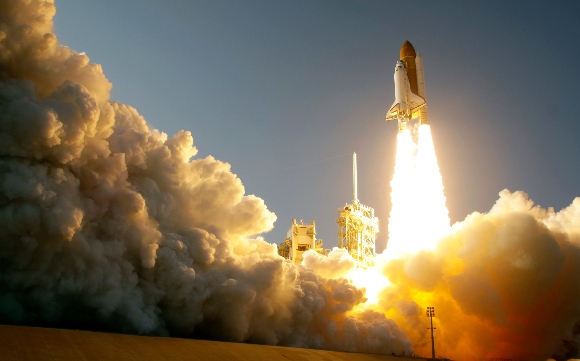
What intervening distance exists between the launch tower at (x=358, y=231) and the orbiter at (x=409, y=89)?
59.5ft

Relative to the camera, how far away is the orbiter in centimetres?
5662

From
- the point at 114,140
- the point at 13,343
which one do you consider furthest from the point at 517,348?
the point at 13,343

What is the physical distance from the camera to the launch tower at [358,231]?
237 ft

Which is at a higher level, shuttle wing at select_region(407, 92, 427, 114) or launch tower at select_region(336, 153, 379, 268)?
shuttle wing at select_region(407, 92, 427, 114)

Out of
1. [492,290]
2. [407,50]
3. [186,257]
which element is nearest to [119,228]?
[186,257]

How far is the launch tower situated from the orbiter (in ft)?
59.5

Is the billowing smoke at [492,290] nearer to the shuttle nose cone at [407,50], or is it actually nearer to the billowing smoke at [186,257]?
the billowing smoke at [186,257]

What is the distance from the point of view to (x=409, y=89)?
188ft

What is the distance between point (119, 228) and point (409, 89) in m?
31.6

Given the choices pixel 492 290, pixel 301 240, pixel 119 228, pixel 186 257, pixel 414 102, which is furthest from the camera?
pixel 301 240

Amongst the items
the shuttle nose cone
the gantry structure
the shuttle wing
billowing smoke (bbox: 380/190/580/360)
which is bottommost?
billowing smoke (bbox: 380/190/580/360)

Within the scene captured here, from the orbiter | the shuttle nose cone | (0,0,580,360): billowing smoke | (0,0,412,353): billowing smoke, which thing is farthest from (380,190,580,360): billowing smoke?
the shuttle nose cone

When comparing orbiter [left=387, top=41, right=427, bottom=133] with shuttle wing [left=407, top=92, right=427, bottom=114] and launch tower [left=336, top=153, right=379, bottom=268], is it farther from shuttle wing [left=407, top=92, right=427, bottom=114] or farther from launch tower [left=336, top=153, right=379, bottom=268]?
launch tower [left=336, top=153, right=379, bottom=268]

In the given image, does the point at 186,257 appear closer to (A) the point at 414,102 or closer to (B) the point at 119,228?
(B) the point at 119,228
